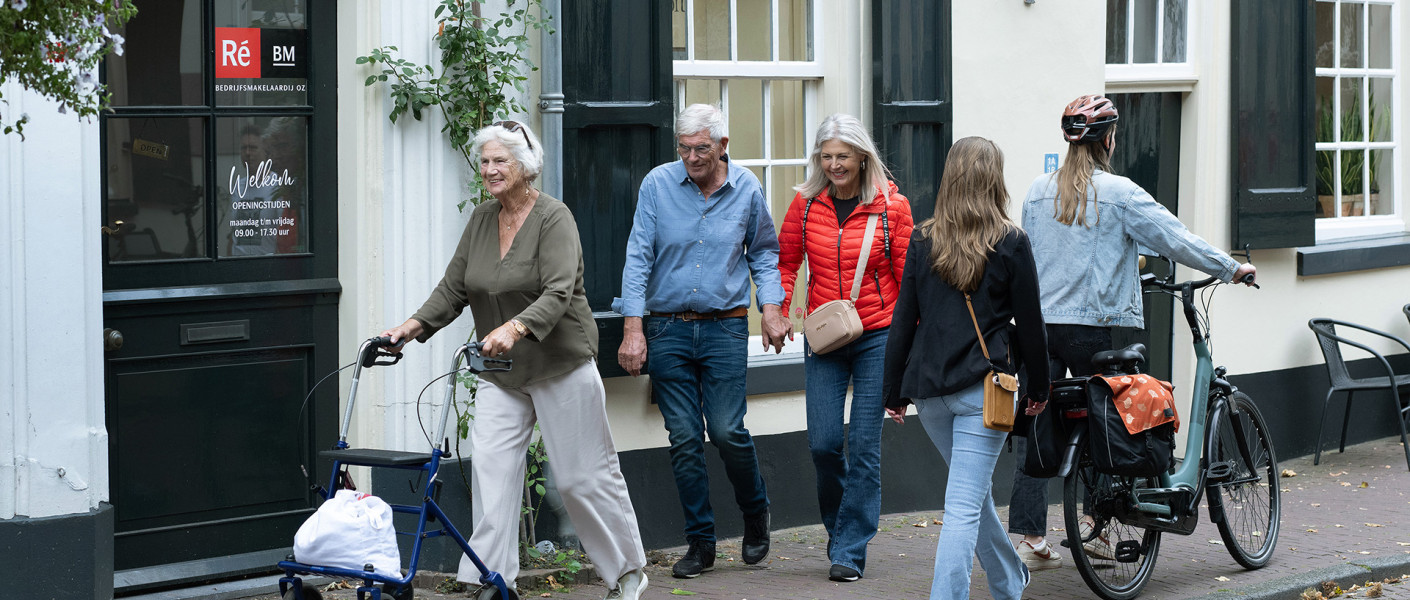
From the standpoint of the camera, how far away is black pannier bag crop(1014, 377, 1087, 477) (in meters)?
5.73

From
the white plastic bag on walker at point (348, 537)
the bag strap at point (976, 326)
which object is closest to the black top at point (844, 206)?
the bag strap at point (976, 326)

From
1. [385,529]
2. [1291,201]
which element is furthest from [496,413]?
[1291,201]

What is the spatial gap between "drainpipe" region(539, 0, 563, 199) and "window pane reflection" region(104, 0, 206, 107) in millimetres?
1333

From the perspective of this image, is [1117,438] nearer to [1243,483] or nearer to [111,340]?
[1243,483]

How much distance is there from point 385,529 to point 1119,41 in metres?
5.78

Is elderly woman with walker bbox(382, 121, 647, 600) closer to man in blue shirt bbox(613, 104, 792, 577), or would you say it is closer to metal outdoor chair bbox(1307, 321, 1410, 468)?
man in blue shirt bbox(613, 104, 792, 577)

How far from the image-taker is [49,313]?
5.21 m

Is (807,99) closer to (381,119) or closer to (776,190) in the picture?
(776,190)

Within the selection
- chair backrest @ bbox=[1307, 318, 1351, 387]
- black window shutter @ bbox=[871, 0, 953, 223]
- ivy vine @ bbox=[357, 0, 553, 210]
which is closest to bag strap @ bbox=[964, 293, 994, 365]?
ivy vine @ bbox=[357, 0, 553, 210]

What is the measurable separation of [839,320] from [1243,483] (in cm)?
183

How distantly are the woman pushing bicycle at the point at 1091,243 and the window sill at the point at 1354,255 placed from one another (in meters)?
3.81

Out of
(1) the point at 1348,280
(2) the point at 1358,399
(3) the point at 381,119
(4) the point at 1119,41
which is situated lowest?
(2) the point at 1358,399

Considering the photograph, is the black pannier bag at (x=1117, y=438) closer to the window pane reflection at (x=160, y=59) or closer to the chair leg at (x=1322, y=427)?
the window pane reflection at (x=160, y=59)

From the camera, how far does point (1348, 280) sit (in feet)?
32.5
